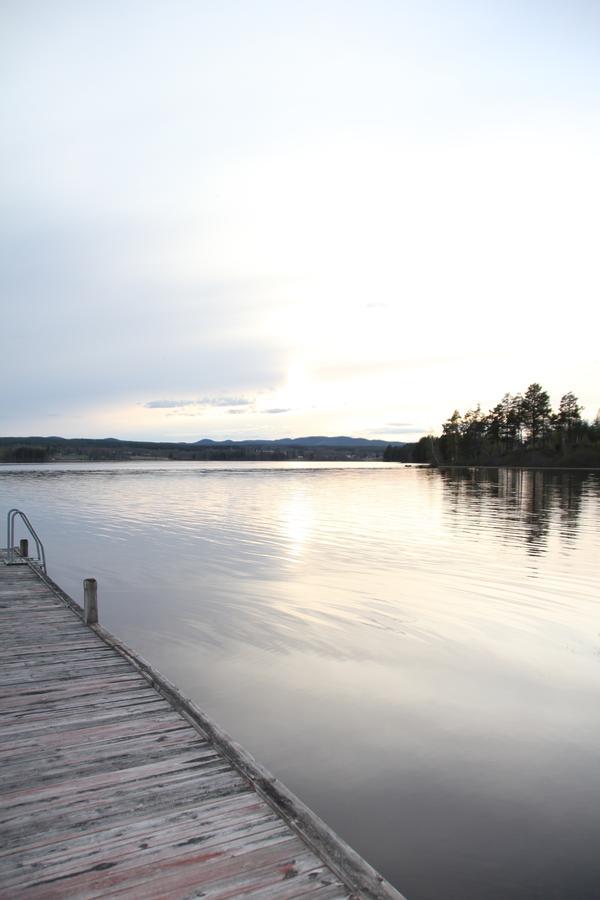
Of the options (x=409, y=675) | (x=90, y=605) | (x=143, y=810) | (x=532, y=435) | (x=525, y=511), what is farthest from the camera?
(x=532, y=435)

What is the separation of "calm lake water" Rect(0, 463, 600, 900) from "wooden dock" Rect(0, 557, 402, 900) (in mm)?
1617

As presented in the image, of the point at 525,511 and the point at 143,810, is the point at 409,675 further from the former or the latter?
the point at 525,511

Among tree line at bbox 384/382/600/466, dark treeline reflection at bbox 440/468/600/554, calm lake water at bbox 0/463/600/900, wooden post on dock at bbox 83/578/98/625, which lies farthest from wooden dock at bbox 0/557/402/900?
tree line at bbox 384/382/600/466

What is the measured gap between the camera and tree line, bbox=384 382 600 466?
399 feet

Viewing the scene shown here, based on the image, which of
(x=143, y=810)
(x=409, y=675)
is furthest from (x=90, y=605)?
(x=143, y=810)

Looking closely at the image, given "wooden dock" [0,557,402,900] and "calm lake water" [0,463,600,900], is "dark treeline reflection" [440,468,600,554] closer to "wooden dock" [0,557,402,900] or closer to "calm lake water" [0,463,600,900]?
"calm lake water" [0,463,600,900]

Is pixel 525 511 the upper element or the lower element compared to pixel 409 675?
upper

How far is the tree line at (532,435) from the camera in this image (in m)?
122

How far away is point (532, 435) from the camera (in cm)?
13200

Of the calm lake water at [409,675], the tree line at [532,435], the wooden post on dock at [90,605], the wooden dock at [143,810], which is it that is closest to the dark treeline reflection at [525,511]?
the calm lake water at [409,675]

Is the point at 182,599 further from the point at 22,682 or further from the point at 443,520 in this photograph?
the point at 443,520

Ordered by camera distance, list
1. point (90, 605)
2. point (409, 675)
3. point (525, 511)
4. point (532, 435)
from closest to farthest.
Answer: point (409, 675) < point (90, 605) < point (525, 511) < point (532, 435)

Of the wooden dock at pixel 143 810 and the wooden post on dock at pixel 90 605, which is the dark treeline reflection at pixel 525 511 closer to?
the wooden post on dock at pixel 90 605

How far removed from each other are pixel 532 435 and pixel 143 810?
5449 inches
